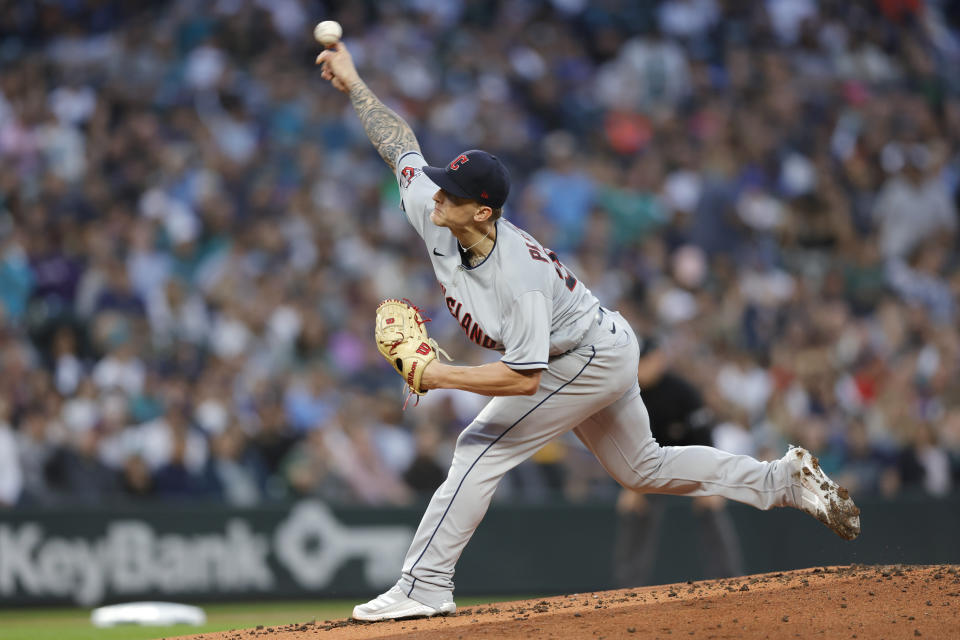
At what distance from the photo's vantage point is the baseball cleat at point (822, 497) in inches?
226

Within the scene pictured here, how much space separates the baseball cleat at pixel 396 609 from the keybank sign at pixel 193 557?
17.9ft

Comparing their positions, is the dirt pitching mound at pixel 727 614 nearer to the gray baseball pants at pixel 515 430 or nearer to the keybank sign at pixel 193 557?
the gray baseball pants at pixel 515 430

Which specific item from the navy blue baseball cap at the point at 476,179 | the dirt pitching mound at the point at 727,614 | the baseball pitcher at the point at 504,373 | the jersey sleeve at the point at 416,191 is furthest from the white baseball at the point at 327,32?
the dirt pitching mound at the point at 727,614

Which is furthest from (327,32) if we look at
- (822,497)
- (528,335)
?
(822,497)

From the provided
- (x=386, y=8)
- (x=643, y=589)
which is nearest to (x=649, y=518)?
(x=643, y=589)

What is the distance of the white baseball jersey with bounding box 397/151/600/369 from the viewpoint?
504 cm

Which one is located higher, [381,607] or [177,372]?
[177,372]

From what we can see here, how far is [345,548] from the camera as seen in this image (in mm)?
11016

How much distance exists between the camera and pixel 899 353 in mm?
12914

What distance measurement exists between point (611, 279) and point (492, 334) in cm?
798

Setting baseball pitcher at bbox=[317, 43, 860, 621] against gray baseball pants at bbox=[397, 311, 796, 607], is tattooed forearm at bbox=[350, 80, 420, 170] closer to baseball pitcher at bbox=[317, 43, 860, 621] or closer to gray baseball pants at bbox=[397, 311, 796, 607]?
baseball pitcher at bbox=[317, 43, 860, 621]

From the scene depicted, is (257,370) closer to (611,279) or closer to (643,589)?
(611,279)

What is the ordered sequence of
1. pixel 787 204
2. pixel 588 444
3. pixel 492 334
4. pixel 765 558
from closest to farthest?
pixel 492 334 < pixel 588 444 < pixel 765 558 < pixel 787 204

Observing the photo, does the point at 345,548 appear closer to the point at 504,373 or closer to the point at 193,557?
the point at 193,557
